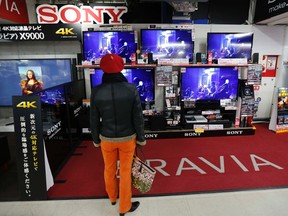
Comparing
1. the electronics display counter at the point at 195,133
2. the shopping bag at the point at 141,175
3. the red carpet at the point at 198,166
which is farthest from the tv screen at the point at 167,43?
the shopping bag at the point at 141,175

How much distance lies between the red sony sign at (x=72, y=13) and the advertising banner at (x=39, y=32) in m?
0.43

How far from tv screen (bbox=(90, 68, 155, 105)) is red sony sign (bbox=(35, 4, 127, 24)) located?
1.19m

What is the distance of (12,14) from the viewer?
12.7 ft

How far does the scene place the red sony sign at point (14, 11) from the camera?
3.62 m

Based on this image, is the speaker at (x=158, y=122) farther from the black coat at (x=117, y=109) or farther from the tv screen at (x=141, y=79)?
the black coat at (x=117, y=109)

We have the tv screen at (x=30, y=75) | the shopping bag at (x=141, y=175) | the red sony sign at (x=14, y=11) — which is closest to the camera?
the shopping bag at (x=141, y=175)

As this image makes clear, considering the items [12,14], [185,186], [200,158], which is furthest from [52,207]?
[12,14]

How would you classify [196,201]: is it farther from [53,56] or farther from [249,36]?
[53,56]

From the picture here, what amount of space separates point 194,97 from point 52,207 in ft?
10.4

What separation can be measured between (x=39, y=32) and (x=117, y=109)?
3.08 metres

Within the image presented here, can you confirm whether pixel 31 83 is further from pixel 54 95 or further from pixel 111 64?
pixel 111 64

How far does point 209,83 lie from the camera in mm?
4316

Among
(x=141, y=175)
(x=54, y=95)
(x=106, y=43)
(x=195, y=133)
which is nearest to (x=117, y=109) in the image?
(x=141, y=175)

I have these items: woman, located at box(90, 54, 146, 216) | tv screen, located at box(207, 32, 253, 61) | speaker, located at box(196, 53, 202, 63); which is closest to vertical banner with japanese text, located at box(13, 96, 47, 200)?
woman, located at box(90, 54, 146, 216)
